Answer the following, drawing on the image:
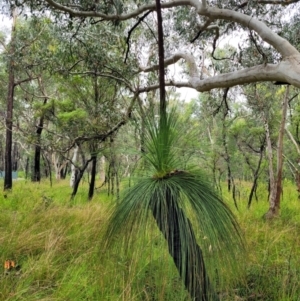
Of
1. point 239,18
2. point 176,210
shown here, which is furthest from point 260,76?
point 176,210

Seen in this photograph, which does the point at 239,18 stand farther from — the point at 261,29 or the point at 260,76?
the point at 260,76

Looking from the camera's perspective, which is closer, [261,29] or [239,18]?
[261,29]

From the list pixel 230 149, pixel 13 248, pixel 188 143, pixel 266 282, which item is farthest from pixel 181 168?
pixel 230 149

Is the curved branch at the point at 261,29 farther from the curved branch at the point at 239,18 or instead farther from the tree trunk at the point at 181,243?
the tree trunk at the point at 181,243

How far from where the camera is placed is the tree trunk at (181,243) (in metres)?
1.40

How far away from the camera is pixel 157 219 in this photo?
1.46 metres

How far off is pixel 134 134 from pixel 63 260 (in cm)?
182

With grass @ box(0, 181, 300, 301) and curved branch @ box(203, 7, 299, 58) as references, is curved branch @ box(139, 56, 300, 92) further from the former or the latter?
grass @ box(0, 181, 300, 301)

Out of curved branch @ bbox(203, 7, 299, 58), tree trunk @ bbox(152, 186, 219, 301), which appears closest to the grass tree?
tree trunk @ bbox(152, 186, 219, 301)

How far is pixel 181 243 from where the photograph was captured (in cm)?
139

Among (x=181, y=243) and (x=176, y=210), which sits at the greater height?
(x=176, y=210)

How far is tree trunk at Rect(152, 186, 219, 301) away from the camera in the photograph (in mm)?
1404

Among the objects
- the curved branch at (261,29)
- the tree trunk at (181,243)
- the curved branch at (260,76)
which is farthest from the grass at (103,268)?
the curved branch at (261,29)

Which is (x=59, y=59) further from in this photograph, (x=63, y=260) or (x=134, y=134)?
(x=134, y=134)
